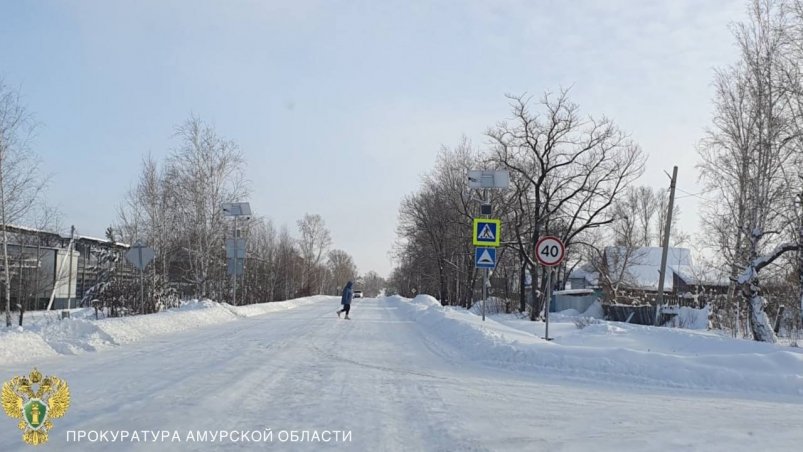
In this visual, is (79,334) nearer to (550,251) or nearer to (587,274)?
(550,251)

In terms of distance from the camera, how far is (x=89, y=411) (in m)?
6.93

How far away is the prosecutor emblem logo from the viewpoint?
5.84m

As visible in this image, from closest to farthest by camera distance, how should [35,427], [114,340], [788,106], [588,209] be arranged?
Result: [35,427]
[114,340]
[788,106]
[588,209]

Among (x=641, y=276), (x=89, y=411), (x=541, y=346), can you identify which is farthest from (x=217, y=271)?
(x=641, y=276)

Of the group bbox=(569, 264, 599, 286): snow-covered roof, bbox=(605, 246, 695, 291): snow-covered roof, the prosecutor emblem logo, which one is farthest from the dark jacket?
bbox=(569, 264, 599, 286): snow-covered roof

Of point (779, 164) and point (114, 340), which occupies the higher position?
point (779, 164)

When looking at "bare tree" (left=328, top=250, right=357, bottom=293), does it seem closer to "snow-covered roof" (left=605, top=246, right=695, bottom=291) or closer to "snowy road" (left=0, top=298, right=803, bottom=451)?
"snow-covered roof" (left=605, top=246, right=695, bottom=291)

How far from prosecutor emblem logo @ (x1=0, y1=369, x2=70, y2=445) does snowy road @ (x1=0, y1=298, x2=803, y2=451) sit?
0.12m

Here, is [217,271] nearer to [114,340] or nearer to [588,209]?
[588,209]

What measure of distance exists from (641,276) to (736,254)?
49.6 m

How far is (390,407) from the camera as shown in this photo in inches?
292

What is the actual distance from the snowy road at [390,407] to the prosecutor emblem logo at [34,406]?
0.12 metres

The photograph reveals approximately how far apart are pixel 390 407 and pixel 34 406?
3.79 m

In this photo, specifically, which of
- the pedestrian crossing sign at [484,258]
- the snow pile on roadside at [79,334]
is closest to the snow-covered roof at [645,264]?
the pedestrian crossing sign at [484,258]
